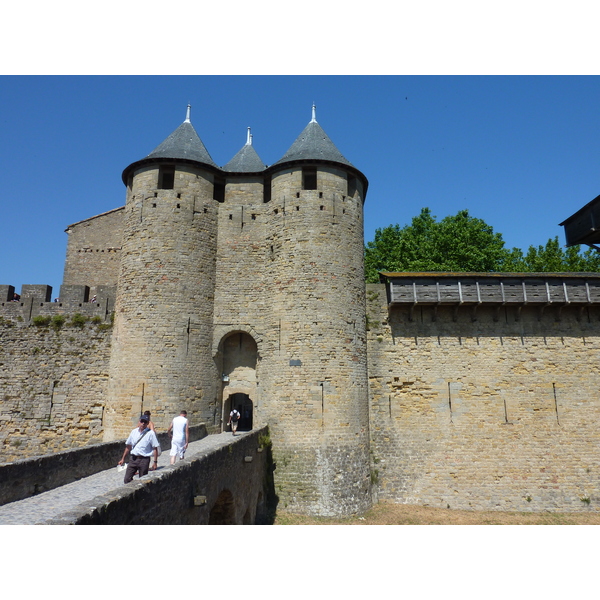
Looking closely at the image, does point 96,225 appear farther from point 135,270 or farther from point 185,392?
point 185,392

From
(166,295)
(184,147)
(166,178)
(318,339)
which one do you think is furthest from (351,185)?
(166,295)

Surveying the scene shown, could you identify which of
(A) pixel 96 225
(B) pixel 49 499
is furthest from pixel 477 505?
(A) pixel 96 225

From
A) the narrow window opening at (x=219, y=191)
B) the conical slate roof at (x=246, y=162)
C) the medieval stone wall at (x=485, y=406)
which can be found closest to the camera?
the medieval stone wall at (x=485, y=406)

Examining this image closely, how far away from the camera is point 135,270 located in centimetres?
1444

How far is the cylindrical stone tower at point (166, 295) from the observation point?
1347 cm

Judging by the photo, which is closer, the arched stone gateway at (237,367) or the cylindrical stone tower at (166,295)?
the cylindrical stone tower at (166,295)

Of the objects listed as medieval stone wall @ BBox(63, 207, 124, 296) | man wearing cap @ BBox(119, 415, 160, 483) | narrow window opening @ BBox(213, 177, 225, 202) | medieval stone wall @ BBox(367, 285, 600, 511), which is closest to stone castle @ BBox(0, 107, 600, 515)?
medieval stone wall @ BBox(367, 285, 600, 511)

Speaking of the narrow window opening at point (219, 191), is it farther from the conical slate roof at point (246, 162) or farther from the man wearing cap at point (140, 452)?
the man wearing cap at point (140, 452)

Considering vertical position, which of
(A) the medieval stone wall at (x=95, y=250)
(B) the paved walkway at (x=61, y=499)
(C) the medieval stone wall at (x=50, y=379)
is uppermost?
(A) the medieval stone wall at (x=95, y=250)

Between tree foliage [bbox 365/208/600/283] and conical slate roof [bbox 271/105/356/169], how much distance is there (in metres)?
10.4

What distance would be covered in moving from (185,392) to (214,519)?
5228mm

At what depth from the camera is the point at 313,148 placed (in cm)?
1559

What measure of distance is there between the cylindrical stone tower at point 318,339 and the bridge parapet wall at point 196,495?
1.30 meters

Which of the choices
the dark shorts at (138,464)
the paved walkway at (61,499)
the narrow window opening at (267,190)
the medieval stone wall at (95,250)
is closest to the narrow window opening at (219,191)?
the narrow window opening at (267,190)
